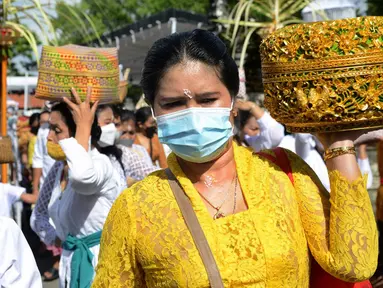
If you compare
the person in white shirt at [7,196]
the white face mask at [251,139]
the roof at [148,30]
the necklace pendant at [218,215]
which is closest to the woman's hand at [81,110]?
the person in white shirt at [7,196]

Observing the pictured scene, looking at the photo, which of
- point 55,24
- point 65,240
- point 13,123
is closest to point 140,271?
point 65,240

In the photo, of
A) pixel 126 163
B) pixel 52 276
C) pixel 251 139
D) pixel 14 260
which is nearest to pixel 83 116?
pixel 126 163

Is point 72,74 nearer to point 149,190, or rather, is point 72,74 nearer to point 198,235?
point 149,190

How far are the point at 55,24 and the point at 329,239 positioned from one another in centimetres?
887

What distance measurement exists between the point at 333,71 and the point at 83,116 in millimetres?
2339

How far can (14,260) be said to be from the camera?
318 cm

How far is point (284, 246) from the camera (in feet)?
7.69

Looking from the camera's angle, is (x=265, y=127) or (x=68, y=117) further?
(x=265, y=127)

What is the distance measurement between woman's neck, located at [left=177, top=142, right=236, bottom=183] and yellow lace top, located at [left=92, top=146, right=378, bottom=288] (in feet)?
0.12

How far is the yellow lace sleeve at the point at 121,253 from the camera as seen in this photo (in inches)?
95.7

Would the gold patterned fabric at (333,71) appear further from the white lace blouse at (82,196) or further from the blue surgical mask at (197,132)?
the white lace blouse at (82,196)

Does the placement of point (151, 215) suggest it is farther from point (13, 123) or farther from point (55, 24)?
point (13, 123)

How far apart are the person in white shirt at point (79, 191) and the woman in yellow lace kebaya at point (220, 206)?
146cm

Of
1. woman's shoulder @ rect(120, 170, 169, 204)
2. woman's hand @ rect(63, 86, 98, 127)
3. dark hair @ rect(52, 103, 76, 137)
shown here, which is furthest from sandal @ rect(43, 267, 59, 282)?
woman's shoulder @ rect(120, 170, 169, 204)
